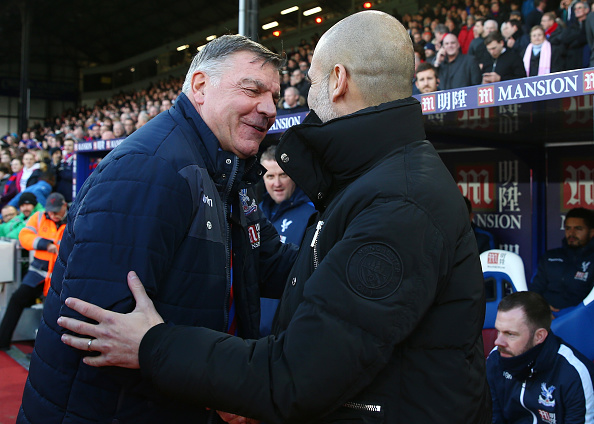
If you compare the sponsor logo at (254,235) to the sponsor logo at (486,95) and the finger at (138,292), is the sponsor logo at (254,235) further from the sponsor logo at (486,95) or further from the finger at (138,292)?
the sponsor logo at (486,95)

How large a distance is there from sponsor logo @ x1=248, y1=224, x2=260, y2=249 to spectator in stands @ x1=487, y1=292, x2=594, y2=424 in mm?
1680

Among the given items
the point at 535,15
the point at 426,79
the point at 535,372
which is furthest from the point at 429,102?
the point at 535,15

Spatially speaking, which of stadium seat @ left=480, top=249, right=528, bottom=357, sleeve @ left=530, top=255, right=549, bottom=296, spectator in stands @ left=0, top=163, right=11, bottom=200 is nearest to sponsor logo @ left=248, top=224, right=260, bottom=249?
stadium seat @ left=480, top=249, right=528, bottom=357

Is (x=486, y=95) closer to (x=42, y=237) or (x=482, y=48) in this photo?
(x=482, y=48)

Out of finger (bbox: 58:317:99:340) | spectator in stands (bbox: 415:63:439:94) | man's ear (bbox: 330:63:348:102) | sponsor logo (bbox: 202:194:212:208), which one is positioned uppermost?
spectator in stands (bbox: 415:63:439:94)

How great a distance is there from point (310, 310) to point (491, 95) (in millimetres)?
2838

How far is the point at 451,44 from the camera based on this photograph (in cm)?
718

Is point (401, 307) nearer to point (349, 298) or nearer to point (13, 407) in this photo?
point (349, 298)

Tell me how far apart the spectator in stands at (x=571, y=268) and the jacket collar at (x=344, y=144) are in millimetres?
4036

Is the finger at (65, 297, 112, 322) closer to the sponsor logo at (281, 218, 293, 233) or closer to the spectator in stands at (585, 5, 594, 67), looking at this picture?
the sponsor logo at (281, 218, 293, 233)

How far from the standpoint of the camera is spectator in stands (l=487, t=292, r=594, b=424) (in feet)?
9.07

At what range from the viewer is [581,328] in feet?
12.1

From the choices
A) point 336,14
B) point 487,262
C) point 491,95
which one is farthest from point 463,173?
point 336,14

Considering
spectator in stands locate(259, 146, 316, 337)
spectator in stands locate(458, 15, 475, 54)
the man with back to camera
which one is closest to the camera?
the man with back to camera
